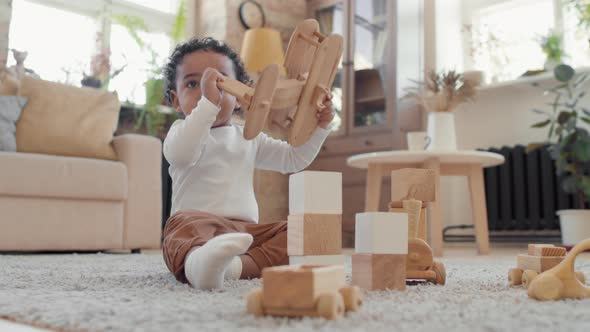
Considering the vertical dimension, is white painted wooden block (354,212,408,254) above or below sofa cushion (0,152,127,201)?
below

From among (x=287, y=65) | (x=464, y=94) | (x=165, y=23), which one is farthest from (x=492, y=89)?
(x=287, y=65)

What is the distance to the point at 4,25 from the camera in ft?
11.2

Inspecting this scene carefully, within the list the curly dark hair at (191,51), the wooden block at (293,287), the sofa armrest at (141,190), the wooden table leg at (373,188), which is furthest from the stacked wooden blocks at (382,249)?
A: the sofa armrest at (141,190)

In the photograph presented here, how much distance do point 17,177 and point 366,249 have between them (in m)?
1.75

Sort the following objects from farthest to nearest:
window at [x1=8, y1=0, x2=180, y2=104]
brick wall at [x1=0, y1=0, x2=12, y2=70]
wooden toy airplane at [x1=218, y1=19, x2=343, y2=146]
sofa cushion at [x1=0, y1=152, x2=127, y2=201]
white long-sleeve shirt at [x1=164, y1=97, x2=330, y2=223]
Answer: window at [x1=8, y1=0, x2=180, y2=104] → brick wall at [x1=0, y1=0, x2=12, y2=70] → sofa cushion at [x1=0, y1=152, x2=127, y2=201] → white long-sleeve shirt at [x1=164, y1=97, x2=330, y2=223] → wooden toy airplane at [x1=218, y1=19, x2=343, y2=146]

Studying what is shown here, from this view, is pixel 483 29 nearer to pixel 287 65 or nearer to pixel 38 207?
pixel 38 207

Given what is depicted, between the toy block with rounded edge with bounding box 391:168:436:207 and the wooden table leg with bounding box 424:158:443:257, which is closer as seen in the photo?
the toy block with rounded edge with bounding box 391:168:436:207

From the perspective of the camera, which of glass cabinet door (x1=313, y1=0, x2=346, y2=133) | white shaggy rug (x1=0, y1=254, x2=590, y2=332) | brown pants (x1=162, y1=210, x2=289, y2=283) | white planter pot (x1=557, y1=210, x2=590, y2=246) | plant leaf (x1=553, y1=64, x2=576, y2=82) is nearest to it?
white shaggy rug (x1=0, y1=254, x2=590, y2=332)

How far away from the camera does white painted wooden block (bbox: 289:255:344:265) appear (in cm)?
86

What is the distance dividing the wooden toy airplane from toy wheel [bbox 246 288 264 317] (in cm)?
34

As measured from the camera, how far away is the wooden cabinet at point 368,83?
354 centimetres

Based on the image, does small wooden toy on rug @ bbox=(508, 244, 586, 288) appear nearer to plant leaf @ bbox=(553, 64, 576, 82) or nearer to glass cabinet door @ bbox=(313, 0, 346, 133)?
plant leaf @ bbox=(553, 64, 576, 82)

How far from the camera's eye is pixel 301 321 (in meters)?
0.59

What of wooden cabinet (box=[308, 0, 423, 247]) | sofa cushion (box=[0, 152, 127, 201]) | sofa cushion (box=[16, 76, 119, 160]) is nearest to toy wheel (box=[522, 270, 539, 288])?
sofa cushion (box=[0, 152, 127, 201])
